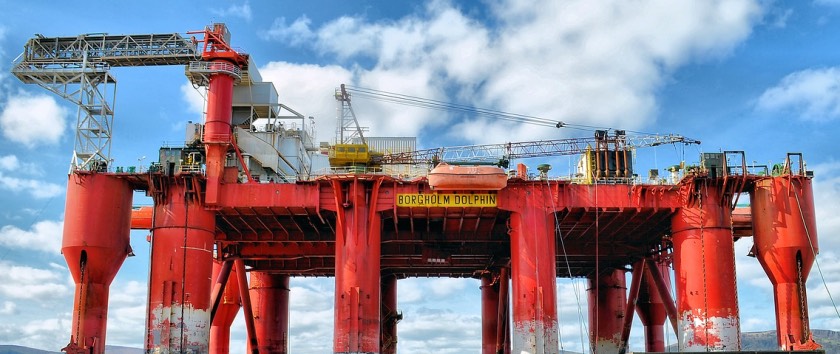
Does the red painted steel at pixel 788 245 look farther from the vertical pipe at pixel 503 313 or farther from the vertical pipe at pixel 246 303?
the vertical pipe at pixel 246 303

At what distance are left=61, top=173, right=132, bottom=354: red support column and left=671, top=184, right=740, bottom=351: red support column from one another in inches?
1281

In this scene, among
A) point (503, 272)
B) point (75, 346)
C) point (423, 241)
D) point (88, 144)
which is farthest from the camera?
point (503, 272)

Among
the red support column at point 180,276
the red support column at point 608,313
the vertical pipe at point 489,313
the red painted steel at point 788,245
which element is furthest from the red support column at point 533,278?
the vertical pipe at point 489,313

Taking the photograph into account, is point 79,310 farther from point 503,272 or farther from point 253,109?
point 503,272

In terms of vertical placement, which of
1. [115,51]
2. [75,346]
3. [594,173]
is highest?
[115,51]

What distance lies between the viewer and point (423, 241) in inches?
2265

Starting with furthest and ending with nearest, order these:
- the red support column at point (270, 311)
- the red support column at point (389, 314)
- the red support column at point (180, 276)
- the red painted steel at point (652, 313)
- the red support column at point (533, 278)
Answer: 1. the red support column at point (389, 314)
2. the red support column at point (270, 311)
3. the red painted steel at point (652, 313)
4. the red support column at point (533, 278)
5. the red support column at point (180, 276)

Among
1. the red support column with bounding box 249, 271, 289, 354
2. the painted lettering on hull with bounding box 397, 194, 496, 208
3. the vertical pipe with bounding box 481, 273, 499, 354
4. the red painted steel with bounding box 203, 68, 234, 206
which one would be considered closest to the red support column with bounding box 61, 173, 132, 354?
the red painted steel with bounding box 203, 68, 234, 206

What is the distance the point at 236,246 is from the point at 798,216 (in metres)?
37.3

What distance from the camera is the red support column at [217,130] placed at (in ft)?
156

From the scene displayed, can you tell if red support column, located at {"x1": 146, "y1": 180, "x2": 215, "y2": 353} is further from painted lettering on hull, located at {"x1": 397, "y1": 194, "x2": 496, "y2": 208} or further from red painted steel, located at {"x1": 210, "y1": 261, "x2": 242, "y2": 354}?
red painted steel, located at {"x1": 210, "y1": 261, "x2": 242, "y2": 354}

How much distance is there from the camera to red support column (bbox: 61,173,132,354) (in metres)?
45.6

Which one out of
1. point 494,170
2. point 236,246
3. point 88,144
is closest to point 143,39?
point 88,144

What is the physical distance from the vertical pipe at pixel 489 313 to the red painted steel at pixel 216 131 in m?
32.4
